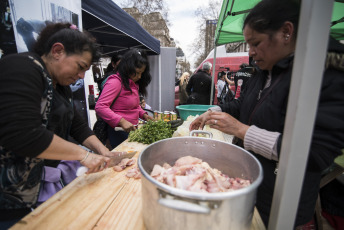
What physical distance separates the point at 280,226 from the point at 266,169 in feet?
A: 2.02

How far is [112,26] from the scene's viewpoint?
318 cm

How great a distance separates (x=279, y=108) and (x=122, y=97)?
1.94 meters

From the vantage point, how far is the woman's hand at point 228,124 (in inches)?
41.9

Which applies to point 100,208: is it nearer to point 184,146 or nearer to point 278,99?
point 184,146

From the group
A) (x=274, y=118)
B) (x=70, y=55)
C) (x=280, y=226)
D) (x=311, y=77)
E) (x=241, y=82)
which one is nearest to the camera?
(x=311, y=77)

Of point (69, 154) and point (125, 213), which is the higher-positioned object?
point (69, 154)

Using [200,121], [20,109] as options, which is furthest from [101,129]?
[20,109]

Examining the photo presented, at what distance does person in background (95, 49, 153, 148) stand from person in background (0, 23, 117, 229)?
36.2 inches

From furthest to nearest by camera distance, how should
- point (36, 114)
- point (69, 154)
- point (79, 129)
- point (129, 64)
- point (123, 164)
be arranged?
point (129, 64) < point (79, 129) < point (123, 164) < point (69, 154) < point (36, 114)

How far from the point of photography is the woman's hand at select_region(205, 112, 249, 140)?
106cm

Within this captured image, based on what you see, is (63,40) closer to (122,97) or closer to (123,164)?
(123,164)

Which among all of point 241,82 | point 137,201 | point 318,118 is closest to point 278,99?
point 318,118

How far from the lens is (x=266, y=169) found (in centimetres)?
114

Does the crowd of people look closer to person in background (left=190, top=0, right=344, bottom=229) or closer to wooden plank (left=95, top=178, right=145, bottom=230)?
person in background (left=190, top=0, right=344, bottom=229)
